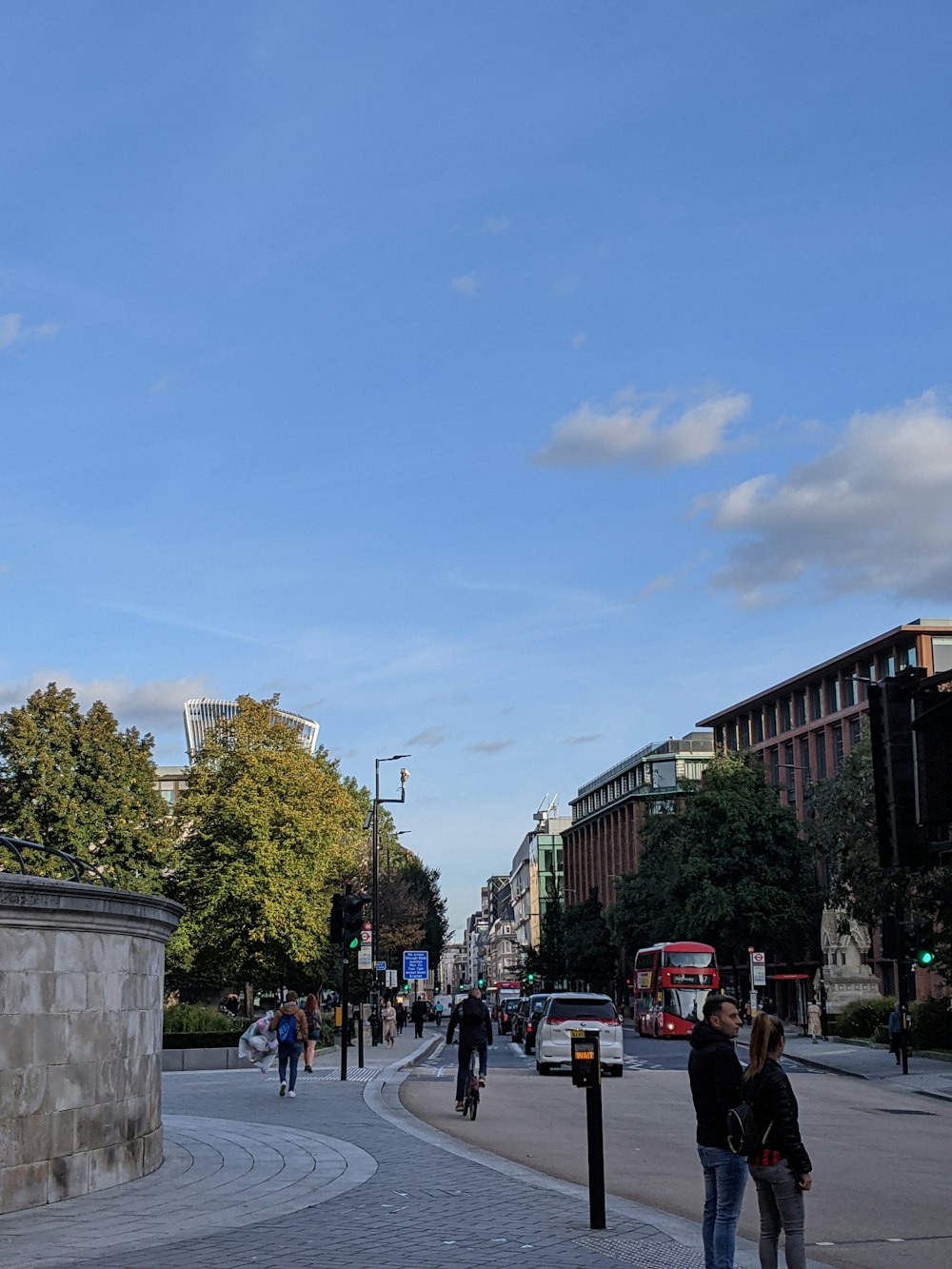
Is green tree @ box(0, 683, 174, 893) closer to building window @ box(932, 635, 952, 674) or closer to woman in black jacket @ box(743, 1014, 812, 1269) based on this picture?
building window @ box(932, 635, 952, 674)

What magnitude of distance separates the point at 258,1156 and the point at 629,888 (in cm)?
7166

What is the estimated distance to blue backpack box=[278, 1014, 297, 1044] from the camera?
74.7 ft

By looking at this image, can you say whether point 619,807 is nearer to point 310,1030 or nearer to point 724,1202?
point 310,1030

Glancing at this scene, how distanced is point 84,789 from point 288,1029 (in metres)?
32.7

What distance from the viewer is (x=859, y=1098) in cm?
2662

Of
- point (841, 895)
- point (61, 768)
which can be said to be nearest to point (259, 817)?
point (61, 768)

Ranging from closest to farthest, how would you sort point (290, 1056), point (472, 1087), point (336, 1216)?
point (336, 1216), point (472, 1087), point (290, 1056)

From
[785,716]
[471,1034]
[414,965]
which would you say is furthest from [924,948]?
[785,716]

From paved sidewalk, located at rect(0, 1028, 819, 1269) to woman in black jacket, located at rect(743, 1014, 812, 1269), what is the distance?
61.0 inches

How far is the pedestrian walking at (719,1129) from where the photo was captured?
7953 mm

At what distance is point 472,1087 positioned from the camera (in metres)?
20.3

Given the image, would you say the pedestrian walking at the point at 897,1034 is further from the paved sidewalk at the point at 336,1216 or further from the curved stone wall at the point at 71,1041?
the curved stone wall at the point at 71,1041

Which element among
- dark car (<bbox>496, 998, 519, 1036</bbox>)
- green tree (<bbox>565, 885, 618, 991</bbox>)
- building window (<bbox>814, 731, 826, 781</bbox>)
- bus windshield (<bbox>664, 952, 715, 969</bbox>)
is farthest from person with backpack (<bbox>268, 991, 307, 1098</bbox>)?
green tree (<bbox>565, 885, 618, 991</bbox>)

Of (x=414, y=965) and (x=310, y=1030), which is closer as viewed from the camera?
(x=310, y=1030)
